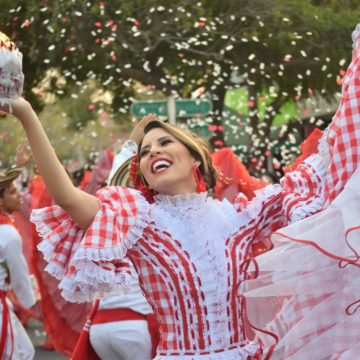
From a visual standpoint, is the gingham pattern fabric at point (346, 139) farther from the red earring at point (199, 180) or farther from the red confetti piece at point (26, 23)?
the red confetti piece at point (26, 23)

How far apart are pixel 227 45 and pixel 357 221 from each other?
8445mm

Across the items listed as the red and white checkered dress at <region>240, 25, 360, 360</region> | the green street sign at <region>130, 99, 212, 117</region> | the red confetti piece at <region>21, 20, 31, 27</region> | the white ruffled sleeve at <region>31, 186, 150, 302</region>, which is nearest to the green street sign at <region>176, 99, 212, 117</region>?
the green street sign at <region>130, 99, 212, 117</region>

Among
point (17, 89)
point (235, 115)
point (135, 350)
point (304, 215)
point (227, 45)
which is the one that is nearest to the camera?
point (17, 89)

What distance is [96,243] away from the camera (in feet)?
10.5

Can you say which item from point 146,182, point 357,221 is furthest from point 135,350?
point 357,221

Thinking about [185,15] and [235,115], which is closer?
[185,15]

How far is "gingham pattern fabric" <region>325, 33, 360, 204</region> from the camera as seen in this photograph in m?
2.99

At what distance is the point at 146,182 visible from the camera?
3.60 m

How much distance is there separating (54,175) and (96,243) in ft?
0.88

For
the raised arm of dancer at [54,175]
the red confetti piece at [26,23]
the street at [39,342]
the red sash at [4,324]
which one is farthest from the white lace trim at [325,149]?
the red confetti piece at [26,23]

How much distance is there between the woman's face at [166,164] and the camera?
3.47 meters

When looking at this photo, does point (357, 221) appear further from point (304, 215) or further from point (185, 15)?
point (185, 15)

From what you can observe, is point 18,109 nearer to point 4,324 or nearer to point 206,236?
point 206,236

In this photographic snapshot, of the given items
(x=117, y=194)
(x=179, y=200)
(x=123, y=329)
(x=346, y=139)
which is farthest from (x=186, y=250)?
(x=123, y=329)
